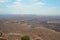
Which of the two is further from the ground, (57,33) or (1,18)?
(1,18)

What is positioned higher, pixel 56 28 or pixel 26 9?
pixel 26 9

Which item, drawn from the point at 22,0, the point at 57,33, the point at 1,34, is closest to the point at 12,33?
the point at 1,34

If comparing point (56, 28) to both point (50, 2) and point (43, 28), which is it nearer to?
point (43, 28)

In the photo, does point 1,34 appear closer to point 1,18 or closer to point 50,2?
point 1,18

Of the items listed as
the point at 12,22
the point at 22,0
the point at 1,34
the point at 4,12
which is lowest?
the point at 1,34

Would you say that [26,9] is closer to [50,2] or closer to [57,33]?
[50,2]

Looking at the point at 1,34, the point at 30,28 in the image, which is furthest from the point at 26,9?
the point at 1,34

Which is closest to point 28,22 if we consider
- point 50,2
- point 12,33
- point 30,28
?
point 30,28
